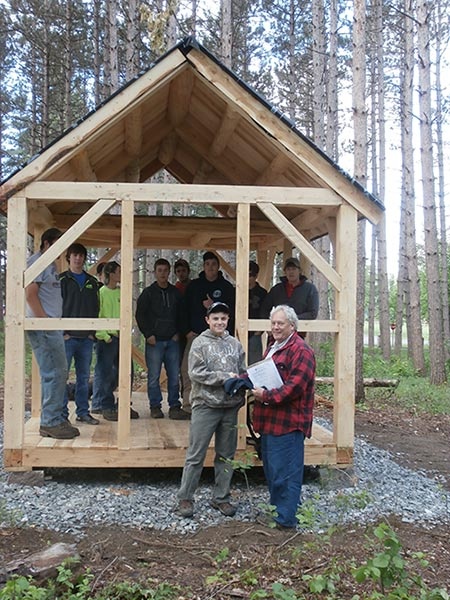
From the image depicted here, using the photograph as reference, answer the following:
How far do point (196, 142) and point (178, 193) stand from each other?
85.3 inches

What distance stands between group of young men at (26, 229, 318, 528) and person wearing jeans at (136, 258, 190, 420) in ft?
0.04

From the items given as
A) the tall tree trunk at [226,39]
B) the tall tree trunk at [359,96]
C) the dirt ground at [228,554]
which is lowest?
the dirt ground at [228,554]

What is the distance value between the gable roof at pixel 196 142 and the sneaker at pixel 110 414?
259cm

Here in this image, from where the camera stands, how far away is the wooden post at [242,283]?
232 inches

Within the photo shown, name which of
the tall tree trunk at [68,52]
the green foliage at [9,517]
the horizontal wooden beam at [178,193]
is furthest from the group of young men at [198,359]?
the tall tree trunk at [68,52]

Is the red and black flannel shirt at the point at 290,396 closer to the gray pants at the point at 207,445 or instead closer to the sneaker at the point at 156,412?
the gray pants at the point at 207,445

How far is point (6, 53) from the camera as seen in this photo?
2050cm

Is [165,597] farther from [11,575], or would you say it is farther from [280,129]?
[280,129]

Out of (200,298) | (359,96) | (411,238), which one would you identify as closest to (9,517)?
(200,298)

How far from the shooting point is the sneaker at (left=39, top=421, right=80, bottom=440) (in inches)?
240

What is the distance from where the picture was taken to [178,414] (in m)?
7.35

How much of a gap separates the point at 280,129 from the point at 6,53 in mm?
18047

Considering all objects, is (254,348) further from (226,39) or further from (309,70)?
(309,70)

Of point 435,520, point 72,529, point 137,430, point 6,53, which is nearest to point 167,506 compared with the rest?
point 72,529
